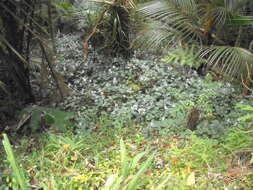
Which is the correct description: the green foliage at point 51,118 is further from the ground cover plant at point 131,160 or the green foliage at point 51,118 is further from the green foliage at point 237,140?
the green foliage at point 237,140

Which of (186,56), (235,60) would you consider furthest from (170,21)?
(235,60)

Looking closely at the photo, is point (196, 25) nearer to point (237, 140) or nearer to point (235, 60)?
point (235, 60)

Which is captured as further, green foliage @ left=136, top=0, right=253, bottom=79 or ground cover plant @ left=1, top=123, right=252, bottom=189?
green foliage @ left=136, top=0, right=253, bottom=79

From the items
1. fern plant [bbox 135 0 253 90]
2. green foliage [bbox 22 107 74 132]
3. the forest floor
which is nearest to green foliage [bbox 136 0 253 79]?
fern plant [bbox 135 0 253 90]

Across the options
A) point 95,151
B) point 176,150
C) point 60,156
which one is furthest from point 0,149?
point 176,150

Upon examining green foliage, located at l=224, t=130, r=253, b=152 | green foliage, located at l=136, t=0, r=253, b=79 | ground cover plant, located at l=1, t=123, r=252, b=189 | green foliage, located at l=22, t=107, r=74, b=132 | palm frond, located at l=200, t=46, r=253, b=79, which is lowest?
ground cover plant, located at l=1, t=123, r=252, b=189

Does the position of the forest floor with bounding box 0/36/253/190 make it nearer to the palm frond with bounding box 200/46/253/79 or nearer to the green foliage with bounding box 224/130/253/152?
the green foliage with bounding box 224/130/253/152

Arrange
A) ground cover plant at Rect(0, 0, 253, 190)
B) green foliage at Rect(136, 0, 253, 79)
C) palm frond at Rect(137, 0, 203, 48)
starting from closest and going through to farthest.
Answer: ground cover plant at Rect(0, 0, 253, 190)
green foliage at Rect(136, 0, 253, 79)
palm frond at Rect(137, 0, 203, 48)

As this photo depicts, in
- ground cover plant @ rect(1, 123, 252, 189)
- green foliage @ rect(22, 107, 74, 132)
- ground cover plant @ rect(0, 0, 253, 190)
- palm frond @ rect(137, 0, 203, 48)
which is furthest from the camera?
palm frond @ rect(137, 0, 203, 48)

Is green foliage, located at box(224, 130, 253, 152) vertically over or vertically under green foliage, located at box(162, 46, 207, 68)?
under

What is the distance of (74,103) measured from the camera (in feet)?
11.2

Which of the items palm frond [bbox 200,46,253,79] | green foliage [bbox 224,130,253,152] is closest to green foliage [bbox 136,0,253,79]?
palm frond [bbox 200,46,253,79]

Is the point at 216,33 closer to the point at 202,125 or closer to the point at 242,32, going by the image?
the point at 242,32

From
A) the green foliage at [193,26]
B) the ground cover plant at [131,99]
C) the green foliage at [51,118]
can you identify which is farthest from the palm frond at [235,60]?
the green foliage at [51,118]
